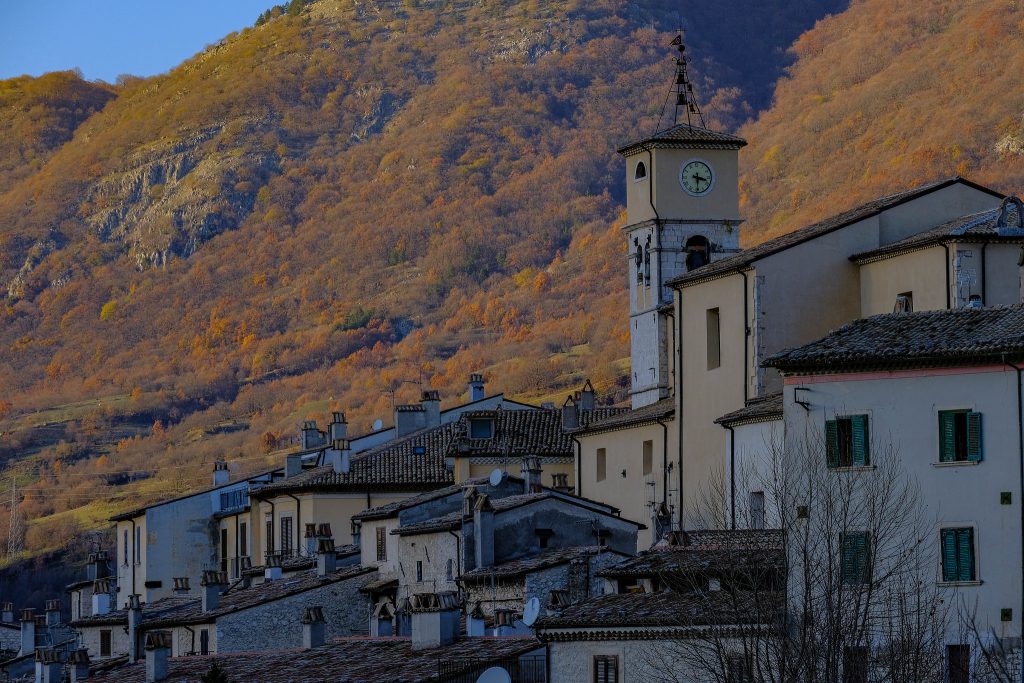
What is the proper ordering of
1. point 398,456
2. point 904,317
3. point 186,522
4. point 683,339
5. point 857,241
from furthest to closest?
point 186,522 < point 398,456 < point 683,339 < point 857,241 < point 904,317

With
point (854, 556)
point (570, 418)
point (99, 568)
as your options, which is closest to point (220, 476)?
point (99, 568)

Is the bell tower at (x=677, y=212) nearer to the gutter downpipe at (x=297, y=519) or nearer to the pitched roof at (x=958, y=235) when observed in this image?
the gutter downpipe at (x=297, y=519)

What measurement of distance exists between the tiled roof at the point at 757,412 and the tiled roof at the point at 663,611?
28.6 ft

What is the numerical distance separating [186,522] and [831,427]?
5162 cm

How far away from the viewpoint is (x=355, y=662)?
47.9 metres

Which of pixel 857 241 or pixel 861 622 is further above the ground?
pixel 857 241

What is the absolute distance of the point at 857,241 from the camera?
55.0 meters

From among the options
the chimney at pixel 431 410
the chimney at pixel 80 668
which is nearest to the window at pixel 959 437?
the chimney at pixel 80 668

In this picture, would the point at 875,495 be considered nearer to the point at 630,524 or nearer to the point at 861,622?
the point at 861,622

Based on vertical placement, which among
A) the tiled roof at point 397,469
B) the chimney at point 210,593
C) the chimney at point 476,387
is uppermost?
the chimney at point 476,387

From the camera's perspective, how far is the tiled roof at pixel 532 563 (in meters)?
50.8

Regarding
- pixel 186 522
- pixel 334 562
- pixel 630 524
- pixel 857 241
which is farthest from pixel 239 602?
pixel 186 522

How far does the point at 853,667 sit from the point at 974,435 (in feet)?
13.1

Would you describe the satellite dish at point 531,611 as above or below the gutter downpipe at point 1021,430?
below
